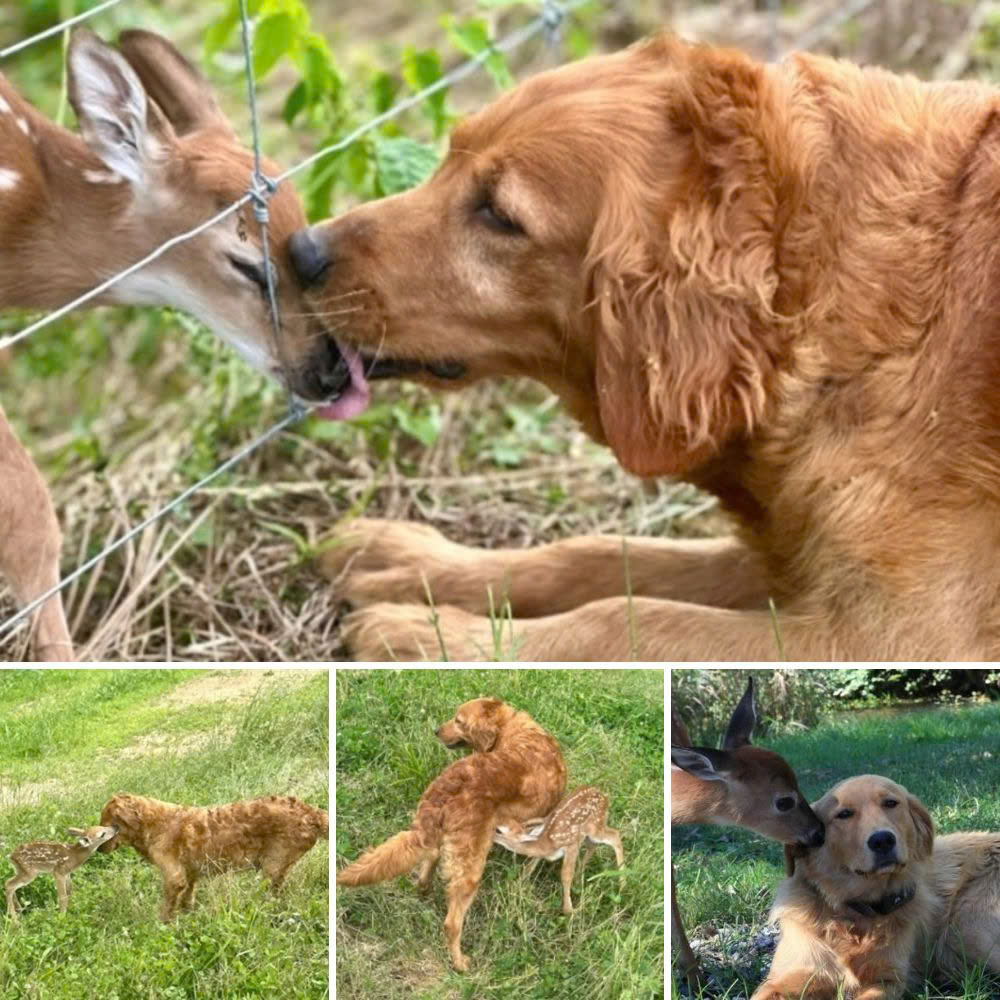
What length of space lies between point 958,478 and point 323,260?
1.57m

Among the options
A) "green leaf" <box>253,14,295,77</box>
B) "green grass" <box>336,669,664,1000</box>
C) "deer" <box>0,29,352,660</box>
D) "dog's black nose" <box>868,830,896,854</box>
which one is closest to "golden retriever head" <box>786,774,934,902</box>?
"dog's black nose" <box>868,830,896,854</box>

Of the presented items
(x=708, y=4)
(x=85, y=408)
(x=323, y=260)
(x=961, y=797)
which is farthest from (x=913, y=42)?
(x=961, y=797)

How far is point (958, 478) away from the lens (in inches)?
144

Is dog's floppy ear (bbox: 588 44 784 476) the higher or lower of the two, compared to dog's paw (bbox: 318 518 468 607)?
higher

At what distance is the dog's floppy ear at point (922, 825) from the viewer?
294 cm

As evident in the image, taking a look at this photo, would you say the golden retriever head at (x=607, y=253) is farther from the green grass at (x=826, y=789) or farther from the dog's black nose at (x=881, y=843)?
the dog's black nose at (x=881, y=843)

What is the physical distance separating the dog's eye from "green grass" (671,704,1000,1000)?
143 cm

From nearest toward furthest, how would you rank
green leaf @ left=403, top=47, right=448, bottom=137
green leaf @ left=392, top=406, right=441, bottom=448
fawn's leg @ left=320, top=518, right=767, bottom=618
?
fawn's leg @ left=320, top=518, right=767, bottom=618, green leaf @ left=403, top=47, right=448, bottom=137, green leaf @ left=392, top=406, right=441, bottom=448

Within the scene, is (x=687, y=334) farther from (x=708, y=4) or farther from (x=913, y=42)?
(x=708, y=4)

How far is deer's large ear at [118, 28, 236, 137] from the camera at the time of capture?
4.43 m

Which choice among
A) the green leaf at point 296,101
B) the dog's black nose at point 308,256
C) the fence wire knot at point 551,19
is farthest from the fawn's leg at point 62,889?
the fence wire knot at point 551,19

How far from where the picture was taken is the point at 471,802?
2943mm

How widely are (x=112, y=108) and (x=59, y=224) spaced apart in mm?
337

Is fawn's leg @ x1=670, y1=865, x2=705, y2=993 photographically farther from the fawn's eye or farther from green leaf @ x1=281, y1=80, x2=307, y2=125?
green leaf @ x1=281, y1=80, x2=307, y2=125
